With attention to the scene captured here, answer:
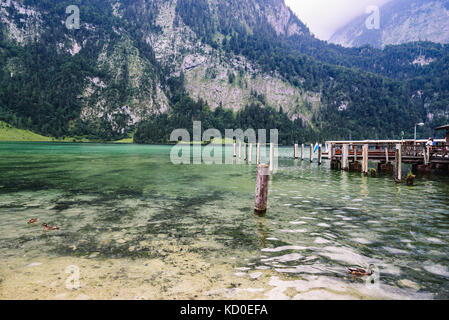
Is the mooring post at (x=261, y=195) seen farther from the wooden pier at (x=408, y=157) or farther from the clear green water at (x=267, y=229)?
the wooden pier at (x=408, y=157)

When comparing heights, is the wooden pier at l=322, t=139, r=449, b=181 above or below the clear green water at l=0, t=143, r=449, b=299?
above

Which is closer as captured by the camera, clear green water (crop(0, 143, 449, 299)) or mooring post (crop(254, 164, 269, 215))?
clear green water (crop(0, 143, 449, 299))

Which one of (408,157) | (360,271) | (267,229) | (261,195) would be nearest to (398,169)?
(408,157)

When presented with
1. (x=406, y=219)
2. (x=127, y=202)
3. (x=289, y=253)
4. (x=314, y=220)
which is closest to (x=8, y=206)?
(x=127, y=202)

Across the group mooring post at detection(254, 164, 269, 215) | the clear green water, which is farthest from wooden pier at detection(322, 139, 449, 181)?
mooring post at detection(254, 164, 269, 215)

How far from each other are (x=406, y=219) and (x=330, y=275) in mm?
8178

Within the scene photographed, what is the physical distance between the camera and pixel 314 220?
12.6 m

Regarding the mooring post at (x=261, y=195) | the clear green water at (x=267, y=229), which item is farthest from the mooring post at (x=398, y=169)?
the mooring post at (x=261, y=195)

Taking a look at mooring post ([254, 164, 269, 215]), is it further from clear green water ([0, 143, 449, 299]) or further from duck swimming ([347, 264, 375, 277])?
duck swimming ([347, 264, 375, 277])

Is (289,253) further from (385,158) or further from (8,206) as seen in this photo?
(385,158)

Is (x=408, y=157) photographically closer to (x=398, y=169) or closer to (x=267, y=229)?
(x=398, y=169)

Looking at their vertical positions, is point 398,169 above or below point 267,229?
above

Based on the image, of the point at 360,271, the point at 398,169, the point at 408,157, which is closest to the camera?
the point at 360,271
